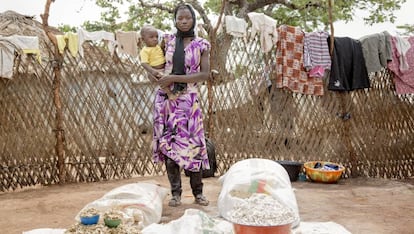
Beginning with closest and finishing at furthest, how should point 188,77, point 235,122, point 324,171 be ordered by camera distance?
point 188,77
point 324,171
point 235,122

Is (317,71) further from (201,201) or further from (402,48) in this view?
(201,201)

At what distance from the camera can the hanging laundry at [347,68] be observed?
471 centimetres

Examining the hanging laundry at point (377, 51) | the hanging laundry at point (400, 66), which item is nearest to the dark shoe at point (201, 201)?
the hanging laundry at point (377, 51)

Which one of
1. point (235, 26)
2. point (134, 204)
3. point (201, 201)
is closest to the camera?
point (134, 204)

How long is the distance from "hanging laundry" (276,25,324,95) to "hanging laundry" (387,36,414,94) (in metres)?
0.89

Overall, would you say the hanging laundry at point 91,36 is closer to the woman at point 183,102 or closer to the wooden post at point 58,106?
the wooden post at point 58,106

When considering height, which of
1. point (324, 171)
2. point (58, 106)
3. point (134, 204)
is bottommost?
point (324, 171)

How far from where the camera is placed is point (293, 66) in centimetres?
475

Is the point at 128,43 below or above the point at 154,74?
above

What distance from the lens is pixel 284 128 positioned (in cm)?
500

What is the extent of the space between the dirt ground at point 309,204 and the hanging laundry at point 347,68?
1.09 metres

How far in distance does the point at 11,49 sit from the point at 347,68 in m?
3.54

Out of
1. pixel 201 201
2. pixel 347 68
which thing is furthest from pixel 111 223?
pixel 347 68

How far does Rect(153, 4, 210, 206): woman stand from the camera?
3.22 metres
